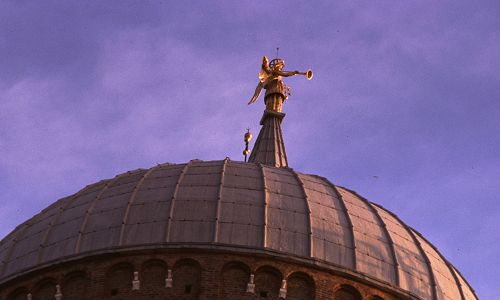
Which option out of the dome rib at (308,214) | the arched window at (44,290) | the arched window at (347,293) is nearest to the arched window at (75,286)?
the arched window at (44,290)

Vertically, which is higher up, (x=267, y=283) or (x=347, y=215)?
(x=347, y=215)

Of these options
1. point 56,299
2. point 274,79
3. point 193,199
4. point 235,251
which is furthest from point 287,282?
point 274,79

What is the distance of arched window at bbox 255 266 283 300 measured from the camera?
3353cm

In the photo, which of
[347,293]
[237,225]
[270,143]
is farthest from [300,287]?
[270,143]

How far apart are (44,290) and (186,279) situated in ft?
13.4

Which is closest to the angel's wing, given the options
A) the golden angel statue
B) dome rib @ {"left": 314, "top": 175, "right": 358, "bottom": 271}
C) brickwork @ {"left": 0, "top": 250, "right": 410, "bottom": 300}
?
the golden angel statue

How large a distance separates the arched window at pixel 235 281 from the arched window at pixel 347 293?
2535 millimetres

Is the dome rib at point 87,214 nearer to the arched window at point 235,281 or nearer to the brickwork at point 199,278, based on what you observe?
the brickwork at point 199,278

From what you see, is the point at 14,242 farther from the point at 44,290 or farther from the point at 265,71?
the point at 265,71

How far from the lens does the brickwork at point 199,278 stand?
110 feet

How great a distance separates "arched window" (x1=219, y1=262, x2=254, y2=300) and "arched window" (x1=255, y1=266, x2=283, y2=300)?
272 mm

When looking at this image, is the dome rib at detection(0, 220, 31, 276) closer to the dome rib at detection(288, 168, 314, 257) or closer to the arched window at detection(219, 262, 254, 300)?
the arched window at detection(219, 262, 254, 300)

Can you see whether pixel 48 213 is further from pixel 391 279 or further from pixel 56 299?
pixel 391 279

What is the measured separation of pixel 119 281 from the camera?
33.9 meters
